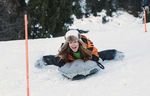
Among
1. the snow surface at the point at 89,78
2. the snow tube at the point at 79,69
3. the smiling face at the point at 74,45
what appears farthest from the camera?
the smiling face at the point at 74,45

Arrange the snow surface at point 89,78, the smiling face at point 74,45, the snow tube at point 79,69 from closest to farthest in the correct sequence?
the snow surface at point 89,78 → the snow tube at point 79,69 → the smiling face at point 74,45

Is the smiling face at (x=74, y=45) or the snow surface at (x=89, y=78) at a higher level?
the smiling face at (x=74, y=45)

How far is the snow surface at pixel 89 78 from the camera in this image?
257 inches

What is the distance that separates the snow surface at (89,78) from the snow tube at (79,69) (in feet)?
0.30

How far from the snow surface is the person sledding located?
0.13m

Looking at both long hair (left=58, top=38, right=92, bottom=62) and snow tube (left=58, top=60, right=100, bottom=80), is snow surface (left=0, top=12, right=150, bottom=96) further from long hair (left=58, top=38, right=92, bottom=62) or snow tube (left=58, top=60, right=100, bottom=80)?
long hair (left=58, top=38, right=92, bottom=62)

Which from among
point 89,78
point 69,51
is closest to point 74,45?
point 69,51

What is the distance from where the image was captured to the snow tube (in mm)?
7227

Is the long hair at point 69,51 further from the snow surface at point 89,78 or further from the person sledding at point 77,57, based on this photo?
the snow surface at point 89,78

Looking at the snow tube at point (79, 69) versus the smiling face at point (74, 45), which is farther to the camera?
the smiling face at point (74, 45)

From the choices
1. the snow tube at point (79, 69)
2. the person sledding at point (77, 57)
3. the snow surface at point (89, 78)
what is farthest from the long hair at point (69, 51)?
the snow surface at point (89, 78)

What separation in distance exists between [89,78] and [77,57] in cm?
44

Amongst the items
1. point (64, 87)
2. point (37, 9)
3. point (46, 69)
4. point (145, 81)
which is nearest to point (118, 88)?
point (145, 81)

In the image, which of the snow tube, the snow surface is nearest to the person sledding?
the snow tube
